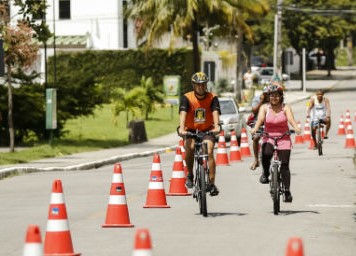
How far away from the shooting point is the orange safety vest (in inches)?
662

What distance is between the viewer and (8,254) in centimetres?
1232

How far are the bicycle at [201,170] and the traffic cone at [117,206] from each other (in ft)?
4.91

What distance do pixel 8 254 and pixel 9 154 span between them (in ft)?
59.9

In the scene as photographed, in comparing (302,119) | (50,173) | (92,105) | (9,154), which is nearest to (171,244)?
(50,173)

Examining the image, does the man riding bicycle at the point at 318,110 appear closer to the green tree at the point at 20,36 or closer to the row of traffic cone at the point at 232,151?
the row of traffic cone at the point at 232,151

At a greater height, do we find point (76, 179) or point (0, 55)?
point (0, 55)

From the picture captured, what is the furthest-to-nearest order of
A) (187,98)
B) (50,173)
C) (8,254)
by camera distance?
(50,173), (187,98), (8,254)

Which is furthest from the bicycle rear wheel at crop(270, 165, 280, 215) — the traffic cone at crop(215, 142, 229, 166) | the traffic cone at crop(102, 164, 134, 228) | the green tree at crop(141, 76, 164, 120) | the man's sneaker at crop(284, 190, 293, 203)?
the green tree at crop(141, 76, 164, 120)

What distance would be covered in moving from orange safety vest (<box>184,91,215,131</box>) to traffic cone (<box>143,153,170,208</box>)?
70 centimetres

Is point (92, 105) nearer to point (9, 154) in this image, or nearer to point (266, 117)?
point (9, 154)

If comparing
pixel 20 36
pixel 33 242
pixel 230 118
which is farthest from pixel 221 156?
pixel 33 242

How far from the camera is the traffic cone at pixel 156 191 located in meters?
16.9

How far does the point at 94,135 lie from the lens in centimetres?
4181

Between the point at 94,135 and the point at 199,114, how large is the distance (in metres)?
25.2
